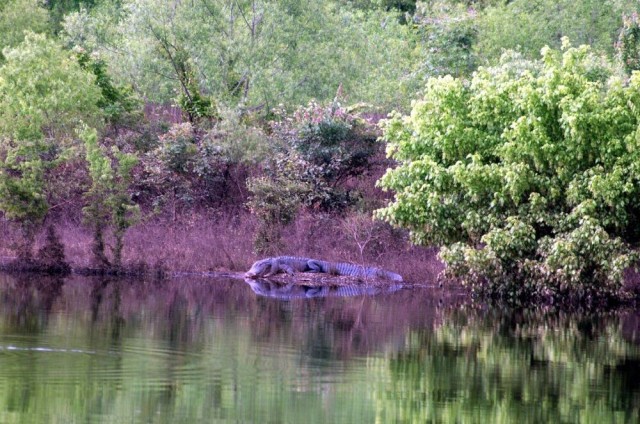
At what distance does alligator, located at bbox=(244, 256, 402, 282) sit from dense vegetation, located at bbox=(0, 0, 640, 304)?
1.46m

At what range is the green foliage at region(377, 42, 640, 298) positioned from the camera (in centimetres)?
2428

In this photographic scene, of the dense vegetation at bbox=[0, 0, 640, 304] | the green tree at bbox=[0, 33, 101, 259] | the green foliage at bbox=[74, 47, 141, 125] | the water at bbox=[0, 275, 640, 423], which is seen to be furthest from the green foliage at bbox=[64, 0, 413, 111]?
the water at bbox=[0, 275, 640, 423]

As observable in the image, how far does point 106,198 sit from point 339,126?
742 cm

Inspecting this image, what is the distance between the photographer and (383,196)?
35.5m

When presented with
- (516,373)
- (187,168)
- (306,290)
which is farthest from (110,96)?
(516,373)

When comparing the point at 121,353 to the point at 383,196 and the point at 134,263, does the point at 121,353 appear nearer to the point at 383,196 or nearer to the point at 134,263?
the point at 134,263

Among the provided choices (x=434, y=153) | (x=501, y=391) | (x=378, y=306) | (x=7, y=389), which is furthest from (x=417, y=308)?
(x=7, y=389)

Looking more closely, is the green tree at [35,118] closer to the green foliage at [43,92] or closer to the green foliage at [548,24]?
the green foliage at [43,92]

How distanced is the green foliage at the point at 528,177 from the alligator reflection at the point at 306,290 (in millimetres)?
2728

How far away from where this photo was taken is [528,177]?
24922mm

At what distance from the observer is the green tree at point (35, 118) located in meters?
30.3

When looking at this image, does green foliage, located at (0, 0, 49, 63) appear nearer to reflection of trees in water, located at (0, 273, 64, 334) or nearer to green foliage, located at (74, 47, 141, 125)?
green foliage, located at (74, 47, 141, 125)

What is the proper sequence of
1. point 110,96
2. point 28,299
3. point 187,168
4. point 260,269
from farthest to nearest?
point 110,96 → point 187,168 → point 260,269 → point 28,299

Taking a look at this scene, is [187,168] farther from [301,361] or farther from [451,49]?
[301,361]
